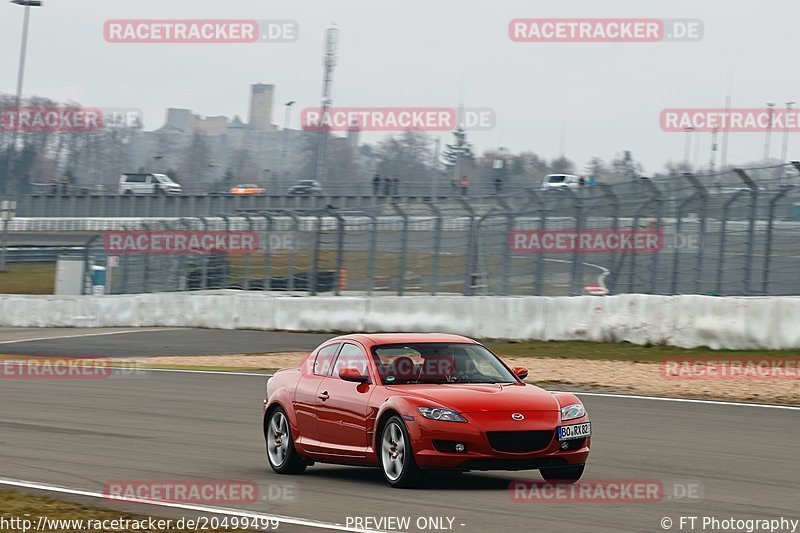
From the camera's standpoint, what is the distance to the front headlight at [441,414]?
8875 millimetres

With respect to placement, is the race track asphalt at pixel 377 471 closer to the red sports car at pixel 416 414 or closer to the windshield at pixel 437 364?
the red sports car at pixel 416 414

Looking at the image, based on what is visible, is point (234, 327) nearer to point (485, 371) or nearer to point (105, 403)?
point (105, 403)

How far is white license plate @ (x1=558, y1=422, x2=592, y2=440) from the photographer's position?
8938 mm

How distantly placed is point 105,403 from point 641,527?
36.6ft

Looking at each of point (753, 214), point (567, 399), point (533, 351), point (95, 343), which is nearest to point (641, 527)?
point (567, 399)

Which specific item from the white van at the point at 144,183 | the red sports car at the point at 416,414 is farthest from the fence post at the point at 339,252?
the white van at the point at 144,183

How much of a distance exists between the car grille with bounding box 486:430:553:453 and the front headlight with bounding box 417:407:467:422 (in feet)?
0.79

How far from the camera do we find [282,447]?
35.0 ft

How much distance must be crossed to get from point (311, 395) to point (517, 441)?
213 centimetres

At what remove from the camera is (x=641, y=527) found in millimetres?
7406

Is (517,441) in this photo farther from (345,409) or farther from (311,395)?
(311,395)

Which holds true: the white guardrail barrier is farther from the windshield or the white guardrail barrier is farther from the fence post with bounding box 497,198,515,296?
the windshield

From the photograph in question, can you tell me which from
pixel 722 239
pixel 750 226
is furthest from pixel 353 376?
pixel 722 239

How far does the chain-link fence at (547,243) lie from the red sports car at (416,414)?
1181cm
